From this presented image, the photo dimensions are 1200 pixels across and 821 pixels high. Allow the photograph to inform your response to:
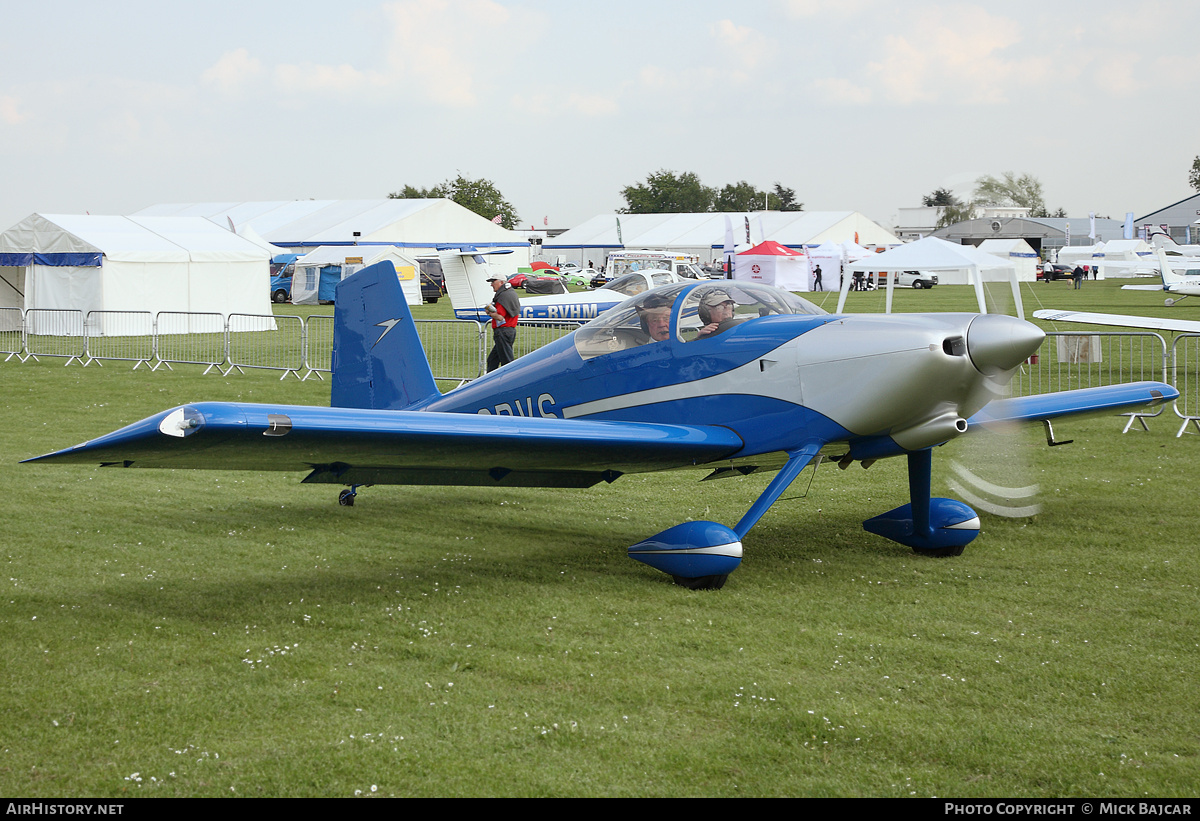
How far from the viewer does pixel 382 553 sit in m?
7.03

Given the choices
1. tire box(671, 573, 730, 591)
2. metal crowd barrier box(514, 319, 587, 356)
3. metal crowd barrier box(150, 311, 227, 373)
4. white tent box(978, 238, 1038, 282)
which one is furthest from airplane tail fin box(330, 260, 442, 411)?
white tent box(978, 238, 1038, 282)

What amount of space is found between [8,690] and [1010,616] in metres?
4.95

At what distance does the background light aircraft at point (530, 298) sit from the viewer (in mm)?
22594

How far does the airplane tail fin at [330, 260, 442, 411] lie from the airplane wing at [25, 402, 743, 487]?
5.63 feet

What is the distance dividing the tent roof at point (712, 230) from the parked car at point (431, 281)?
26.4 m

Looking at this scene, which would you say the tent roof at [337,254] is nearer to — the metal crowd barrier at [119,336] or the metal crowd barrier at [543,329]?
the metal crowd barrier at [119,336]

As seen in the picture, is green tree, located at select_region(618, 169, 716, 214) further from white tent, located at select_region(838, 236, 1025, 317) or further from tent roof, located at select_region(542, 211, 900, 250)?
white tent, located at select_region(838, 236, 1025, 317)

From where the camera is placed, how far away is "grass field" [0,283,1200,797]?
149 inches

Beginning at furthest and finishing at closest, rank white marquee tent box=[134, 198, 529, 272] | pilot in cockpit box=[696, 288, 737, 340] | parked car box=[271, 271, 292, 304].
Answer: white marquee tent box=[134, 198, 529, 272]
parked car box=[271, 271, 292, 304]
pilot in cockpit box=[696, 288, 737, 340]

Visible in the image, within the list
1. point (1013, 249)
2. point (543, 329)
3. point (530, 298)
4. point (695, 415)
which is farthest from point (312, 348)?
point (1013, 249)

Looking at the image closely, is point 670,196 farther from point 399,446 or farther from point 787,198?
point 399,446

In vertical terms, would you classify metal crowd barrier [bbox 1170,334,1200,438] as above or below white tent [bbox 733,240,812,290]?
below

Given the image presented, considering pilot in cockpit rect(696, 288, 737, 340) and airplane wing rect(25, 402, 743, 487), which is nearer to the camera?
airplane wing rect(25, 402, 743, 487)

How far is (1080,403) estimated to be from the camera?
293 inches
